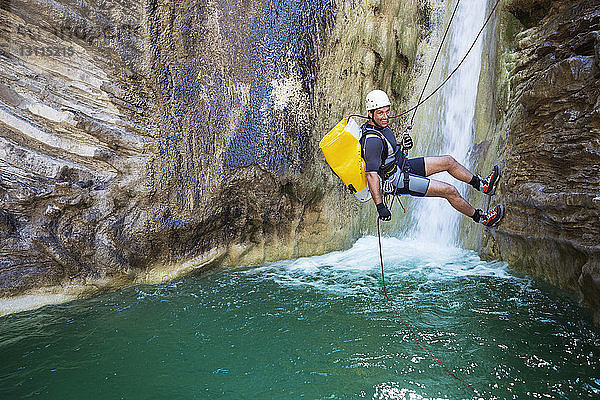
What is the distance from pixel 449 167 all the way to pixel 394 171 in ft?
2.37

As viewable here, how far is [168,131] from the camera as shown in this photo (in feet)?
23.2

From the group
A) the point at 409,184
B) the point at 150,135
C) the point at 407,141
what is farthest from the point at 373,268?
the point at 150,135

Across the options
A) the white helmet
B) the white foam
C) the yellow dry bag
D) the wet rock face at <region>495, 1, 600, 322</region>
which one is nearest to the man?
the white helmet

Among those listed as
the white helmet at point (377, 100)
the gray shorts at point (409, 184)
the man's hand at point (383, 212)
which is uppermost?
the white helmet at point (377, 100)

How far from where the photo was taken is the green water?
3.74 metres

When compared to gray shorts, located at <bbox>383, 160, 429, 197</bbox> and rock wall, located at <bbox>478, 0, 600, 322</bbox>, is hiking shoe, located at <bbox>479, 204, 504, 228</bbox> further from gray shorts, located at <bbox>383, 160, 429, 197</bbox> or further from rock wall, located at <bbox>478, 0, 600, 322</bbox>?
gray shorts, located at <bbox>383, 160, 429, 197</bbox>

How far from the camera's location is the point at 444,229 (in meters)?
9.17

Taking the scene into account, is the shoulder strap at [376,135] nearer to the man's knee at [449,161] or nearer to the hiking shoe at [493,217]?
the man's knee at [449,161]

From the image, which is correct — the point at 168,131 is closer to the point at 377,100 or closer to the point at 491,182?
the point at 377,100

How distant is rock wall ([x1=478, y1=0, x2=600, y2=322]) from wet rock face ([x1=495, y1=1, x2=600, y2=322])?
1 centimetres

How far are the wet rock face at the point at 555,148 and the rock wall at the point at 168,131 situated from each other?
3.15 m

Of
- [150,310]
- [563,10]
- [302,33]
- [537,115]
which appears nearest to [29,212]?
[150,310]

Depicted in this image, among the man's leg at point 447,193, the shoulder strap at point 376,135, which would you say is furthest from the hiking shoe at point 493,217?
the shoulder strap at point 376,135

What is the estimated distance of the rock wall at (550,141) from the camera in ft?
16.4
